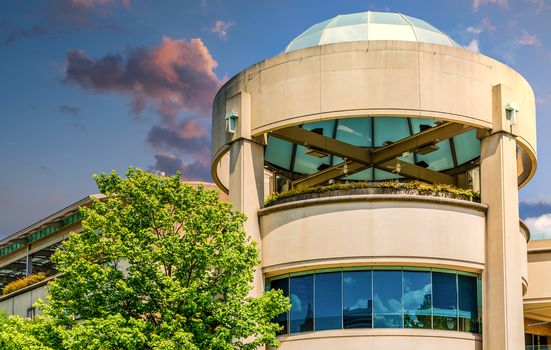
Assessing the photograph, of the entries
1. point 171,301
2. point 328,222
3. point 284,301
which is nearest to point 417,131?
point 328,222

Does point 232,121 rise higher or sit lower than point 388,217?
higher

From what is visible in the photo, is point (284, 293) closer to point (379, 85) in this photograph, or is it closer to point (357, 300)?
point (357, 300)

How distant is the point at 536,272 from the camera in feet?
167

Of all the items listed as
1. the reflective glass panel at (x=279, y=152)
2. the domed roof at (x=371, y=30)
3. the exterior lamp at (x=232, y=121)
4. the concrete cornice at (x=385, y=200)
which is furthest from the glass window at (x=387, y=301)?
the reflective glass panel at (x=279, y=152)

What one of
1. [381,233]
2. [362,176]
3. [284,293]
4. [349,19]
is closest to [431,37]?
[349,19]

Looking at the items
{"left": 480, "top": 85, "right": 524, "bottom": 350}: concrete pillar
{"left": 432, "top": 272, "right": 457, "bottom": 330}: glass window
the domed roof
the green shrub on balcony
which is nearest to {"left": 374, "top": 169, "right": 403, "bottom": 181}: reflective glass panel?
the domed roof

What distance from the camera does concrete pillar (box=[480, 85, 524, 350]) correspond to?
134 feet

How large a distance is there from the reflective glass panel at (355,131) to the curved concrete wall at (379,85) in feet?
27.8

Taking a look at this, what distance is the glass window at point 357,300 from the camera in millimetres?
40531

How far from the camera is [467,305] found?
136 feet

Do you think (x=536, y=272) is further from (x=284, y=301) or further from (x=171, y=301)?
(x=171, y=301)

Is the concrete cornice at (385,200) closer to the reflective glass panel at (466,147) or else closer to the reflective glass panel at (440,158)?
the reflective glass panel at (466,147)

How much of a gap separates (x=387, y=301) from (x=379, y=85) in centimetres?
919

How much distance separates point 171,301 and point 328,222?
878 centimetres
